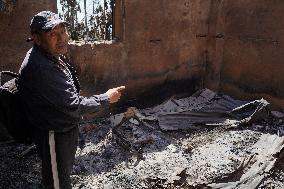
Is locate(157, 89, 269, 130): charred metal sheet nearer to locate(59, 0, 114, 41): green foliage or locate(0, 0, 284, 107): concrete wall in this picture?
locate(0, 0, 284, 107): concrete wall

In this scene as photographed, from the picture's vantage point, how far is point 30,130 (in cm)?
289

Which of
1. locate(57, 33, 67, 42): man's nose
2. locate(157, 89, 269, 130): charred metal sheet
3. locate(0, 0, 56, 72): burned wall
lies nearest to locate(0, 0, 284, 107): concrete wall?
locate(157, 89, 269, 130): charred metal sheet

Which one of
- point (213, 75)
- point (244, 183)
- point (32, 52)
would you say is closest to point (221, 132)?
point (244, 183)

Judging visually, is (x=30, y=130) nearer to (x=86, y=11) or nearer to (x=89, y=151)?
(x=89, y=151)

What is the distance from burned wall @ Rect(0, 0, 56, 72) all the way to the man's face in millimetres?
2236

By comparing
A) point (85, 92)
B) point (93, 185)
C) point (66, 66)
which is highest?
point (66, 66)

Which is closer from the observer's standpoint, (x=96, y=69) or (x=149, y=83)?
(x=96, y=69)

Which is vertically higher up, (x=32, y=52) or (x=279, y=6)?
(x=279, y=6)

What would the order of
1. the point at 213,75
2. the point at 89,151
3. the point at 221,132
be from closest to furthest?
1. the point at 89,151
2. the point at 221,132
3. the point at 213,75

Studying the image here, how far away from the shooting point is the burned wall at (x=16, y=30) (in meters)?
4.68

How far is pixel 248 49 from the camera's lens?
647 cm

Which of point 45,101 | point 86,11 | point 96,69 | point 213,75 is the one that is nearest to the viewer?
point 45,101

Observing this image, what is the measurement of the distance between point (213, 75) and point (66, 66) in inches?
183

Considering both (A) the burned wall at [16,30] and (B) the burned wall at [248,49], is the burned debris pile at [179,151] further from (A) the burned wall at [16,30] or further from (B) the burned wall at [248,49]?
(A) the burned wall at [16,30]
